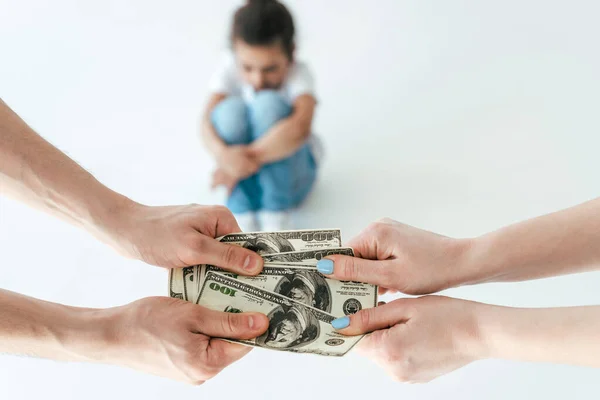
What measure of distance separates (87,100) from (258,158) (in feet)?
3.26

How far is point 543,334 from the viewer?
3.25ft

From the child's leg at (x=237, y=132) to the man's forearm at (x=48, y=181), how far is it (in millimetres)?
692

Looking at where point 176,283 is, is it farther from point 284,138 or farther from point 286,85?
point 286,85

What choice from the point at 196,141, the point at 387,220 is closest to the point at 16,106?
the point at 196,141

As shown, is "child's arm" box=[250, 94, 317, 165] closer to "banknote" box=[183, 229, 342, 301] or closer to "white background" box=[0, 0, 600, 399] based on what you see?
"white background" box=[0, 0, 600, 399]

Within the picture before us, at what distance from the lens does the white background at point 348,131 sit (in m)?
1.67

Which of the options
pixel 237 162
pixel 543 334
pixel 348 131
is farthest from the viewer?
pixel 348 131

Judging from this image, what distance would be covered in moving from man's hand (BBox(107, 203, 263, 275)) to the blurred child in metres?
0.61

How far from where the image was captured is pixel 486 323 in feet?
3.50

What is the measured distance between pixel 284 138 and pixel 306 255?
0.66 m

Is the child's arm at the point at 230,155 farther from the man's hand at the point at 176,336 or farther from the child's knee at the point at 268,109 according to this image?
the man's hand at the point at 176,336

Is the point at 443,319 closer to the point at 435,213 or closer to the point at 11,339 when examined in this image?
the point at 11,339

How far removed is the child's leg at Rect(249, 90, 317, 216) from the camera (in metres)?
1.83

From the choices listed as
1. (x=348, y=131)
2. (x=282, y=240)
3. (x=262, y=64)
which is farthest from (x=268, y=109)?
(x=282, y=240)
